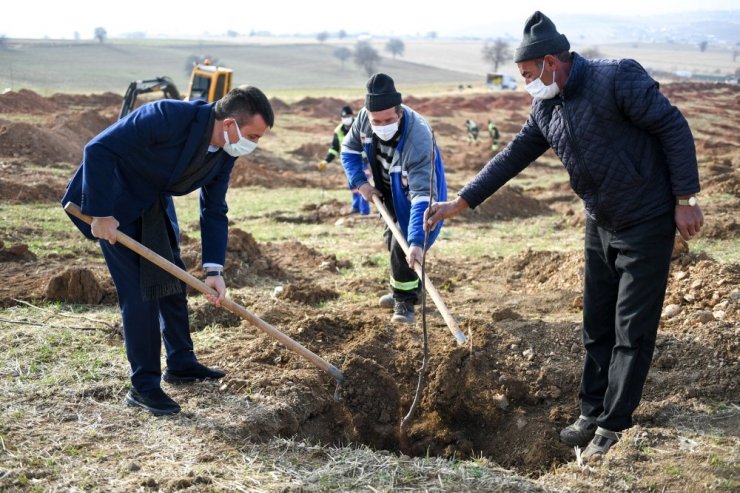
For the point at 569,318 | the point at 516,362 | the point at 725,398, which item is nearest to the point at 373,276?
the point at 569,318

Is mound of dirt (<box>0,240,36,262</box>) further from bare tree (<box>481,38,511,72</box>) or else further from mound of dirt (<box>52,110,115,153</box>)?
bare tree (<box>481,38,511,72</box>)

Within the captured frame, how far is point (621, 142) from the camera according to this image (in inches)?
140

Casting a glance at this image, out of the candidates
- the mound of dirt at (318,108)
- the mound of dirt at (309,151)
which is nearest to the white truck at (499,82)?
the mound of dirt at (318,108)

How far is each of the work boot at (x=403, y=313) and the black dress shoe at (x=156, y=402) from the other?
6.81 feet

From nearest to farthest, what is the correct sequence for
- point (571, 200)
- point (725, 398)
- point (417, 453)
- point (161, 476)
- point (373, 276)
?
point (161, 476) → point (725, 398) → point (417, 453) → point (373, 276) → point (571, 200)

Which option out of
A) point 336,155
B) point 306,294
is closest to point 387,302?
point 306,294

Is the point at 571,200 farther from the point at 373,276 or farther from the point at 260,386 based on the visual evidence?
the point at 260,386

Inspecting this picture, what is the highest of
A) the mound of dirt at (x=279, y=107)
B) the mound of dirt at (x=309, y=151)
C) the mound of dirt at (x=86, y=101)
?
the mound of dirt at (x=86, y=101)

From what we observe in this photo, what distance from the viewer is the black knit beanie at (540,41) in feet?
11.8

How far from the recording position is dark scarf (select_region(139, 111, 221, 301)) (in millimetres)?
3992

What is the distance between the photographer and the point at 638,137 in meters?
3.56

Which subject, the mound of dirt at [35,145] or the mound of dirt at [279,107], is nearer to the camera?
the mound of dirt at [35,145]

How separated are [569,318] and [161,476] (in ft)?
11.1

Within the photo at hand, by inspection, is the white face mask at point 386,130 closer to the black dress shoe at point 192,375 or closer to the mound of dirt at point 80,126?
the black dress shoe at point 192,375
